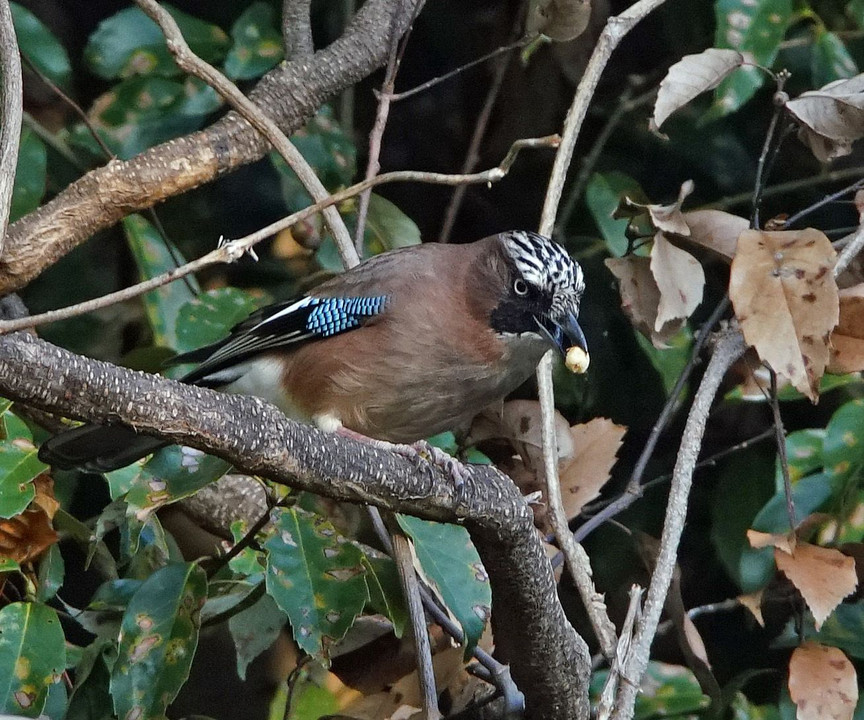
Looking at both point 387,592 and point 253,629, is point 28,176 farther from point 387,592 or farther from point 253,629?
point 387,592

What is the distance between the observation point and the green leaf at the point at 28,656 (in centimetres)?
230

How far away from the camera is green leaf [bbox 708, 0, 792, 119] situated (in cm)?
326

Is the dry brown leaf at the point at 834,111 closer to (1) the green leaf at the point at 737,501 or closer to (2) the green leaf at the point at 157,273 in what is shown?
(1) the green leaf at the point at 737,501

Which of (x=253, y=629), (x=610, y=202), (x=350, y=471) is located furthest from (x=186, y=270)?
(x=610, y=202)

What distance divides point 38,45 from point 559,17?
1448 mm

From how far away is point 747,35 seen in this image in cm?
327

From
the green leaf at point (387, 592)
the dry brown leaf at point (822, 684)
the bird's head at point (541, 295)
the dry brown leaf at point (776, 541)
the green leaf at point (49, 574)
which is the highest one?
the bird's head at point (541, 295)

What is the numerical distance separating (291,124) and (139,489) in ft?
3.68

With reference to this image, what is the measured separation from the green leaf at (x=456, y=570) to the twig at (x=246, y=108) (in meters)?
0.74

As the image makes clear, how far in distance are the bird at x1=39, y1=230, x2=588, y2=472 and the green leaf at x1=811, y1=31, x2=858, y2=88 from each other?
1150 millimetres

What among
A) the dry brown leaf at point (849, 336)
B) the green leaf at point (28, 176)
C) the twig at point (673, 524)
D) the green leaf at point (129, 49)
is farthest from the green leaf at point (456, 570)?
the green leaf at point (129, 49)

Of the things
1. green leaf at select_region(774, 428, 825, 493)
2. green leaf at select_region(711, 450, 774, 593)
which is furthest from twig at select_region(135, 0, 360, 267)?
green leaf at select_region(711, 450, 774, 593)

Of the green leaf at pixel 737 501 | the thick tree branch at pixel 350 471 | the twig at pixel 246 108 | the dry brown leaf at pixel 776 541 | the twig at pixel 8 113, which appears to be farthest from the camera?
the green leaf at pixel 737 501

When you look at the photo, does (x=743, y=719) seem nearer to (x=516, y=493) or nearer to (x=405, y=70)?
(x=516, y=493)
